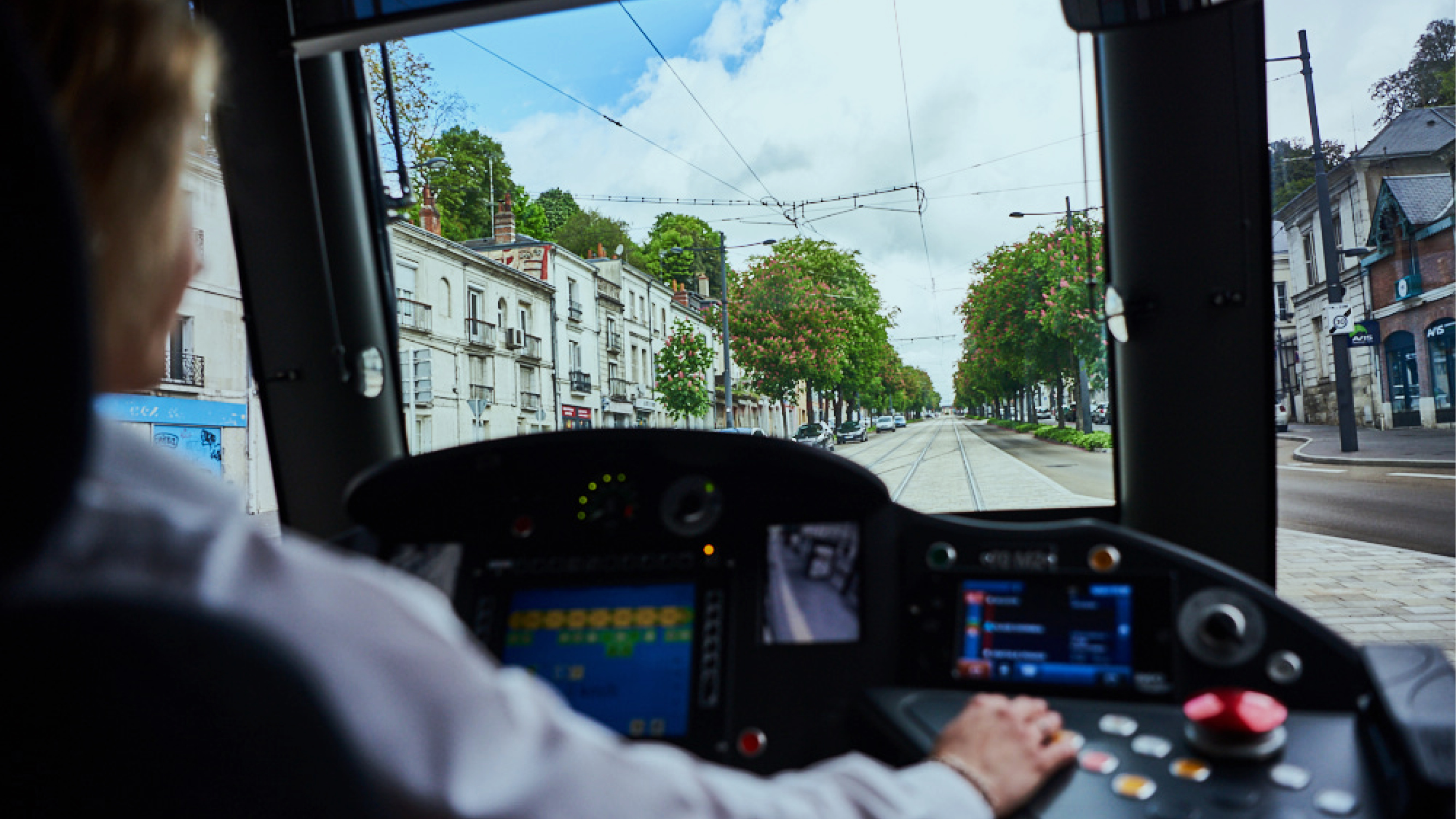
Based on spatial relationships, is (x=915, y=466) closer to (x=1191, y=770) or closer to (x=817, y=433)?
(x=817, y=433)

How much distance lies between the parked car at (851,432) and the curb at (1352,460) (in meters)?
1.23

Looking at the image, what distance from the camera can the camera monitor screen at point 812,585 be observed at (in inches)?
56.1

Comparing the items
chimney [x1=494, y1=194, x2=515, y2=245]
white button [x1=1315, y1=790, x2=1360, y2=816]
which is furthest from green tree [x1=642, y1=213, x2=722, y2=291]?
white button [x1=1315, y1=790, x2=1360, y2=816]

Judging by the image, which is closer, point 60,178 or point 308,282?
point 60,178

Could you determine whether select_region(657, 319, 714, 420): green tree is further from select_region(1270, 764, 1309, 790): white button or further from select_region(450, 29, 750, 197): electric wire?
select_region(1270, 764, 1309, 790): white button

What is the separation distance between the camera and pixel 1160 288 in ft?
5.82

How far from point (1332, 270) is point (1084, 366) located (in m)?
0.49

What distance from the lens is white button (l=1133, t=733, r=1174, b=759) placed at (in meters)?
1.12

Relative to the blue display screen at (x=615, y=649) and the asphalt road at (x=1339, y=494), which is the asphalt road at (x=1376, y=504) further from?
the blue display screen at (x=615, y=649)

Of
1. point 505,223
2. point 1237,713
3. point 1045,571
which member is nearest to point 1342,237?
point 1045,571

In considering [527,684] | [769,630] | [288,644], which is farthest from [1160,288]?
[288,644]

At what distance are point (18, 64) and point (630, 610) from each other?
44.9 inches

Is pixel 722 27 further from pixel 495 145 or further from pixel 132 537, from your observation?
pixel 132 537

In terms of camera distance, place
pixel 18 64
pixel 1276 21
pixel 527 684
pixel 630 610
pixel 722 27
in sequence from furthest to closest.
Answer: pixel 722 27, pixel 1276 21, pixel 630 610, pixel 527 684, pixel 18 64
